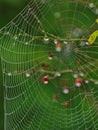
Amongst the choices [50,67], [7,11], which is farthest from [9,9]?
[50,67]

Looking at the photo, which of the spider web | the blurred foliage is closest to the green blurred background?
the blurred foliage

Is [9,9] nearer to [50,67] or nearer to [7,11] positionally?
[7,11]

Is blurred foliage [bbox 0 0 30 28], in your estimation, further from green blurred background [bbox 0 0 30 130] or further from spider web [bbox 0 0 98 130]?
spider web [bbox 0 0 98 130]

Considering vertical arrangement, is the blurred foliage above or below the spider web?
above

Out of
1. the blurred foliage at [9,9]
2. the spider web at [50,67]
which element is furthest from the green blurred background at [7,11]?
the spider web at [50,67]

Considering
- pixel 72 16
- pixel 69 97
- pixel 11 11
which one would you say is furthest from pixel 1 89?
pixel 72 16

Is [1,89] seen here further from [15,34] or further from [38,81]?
[15,34]
